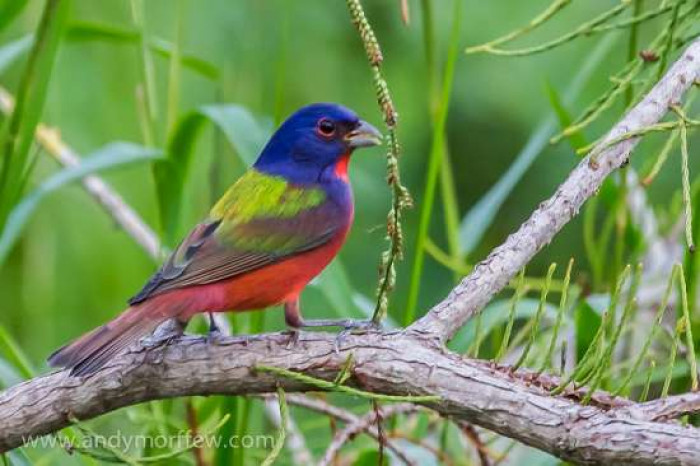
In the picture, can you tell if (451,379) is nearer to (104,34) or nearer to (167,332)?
(167,332)

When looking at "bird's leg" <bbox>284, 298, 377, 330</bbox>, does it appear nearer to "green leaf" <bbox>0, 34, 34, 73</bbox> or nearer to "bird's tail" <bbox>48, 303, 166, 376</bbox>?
"bird's tail" <bbox>48, 303, 166, 376</bbox>

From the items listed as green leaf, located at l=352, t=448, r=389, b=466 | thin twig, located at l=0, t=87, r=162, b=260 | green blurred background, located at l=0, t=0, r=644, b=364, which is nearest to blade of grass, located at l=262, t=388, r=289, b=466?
green leaf, located at l=352, t=448, r=389, b=466

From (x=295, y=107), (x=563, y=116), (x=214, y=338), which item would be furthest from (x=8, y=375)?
(x=295, y=107)

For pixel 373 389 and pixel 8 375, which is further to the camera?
pixel 8 375

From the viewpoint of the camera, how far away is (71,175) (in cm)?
325

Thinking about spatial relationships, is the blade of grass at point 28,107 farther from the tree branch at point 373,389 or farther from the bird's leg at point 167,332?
the tree branch at point 373,389

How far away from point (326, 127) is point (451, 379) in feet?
3.85

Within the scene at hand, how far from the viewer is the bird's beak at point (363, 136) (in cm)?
303

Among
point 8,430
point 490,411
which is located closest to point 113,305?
point 8,430

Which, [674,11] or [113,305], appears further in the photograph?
[113,305]

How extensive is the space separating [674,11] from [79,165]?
1.53 metres

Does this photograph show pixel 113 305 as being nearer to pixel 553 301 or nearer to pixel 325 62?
pixel 325 62

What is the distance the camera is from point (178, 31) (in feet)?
10.5

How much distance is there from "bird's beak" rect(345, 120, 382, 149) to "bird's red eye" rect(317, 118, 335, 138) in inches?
1.5
